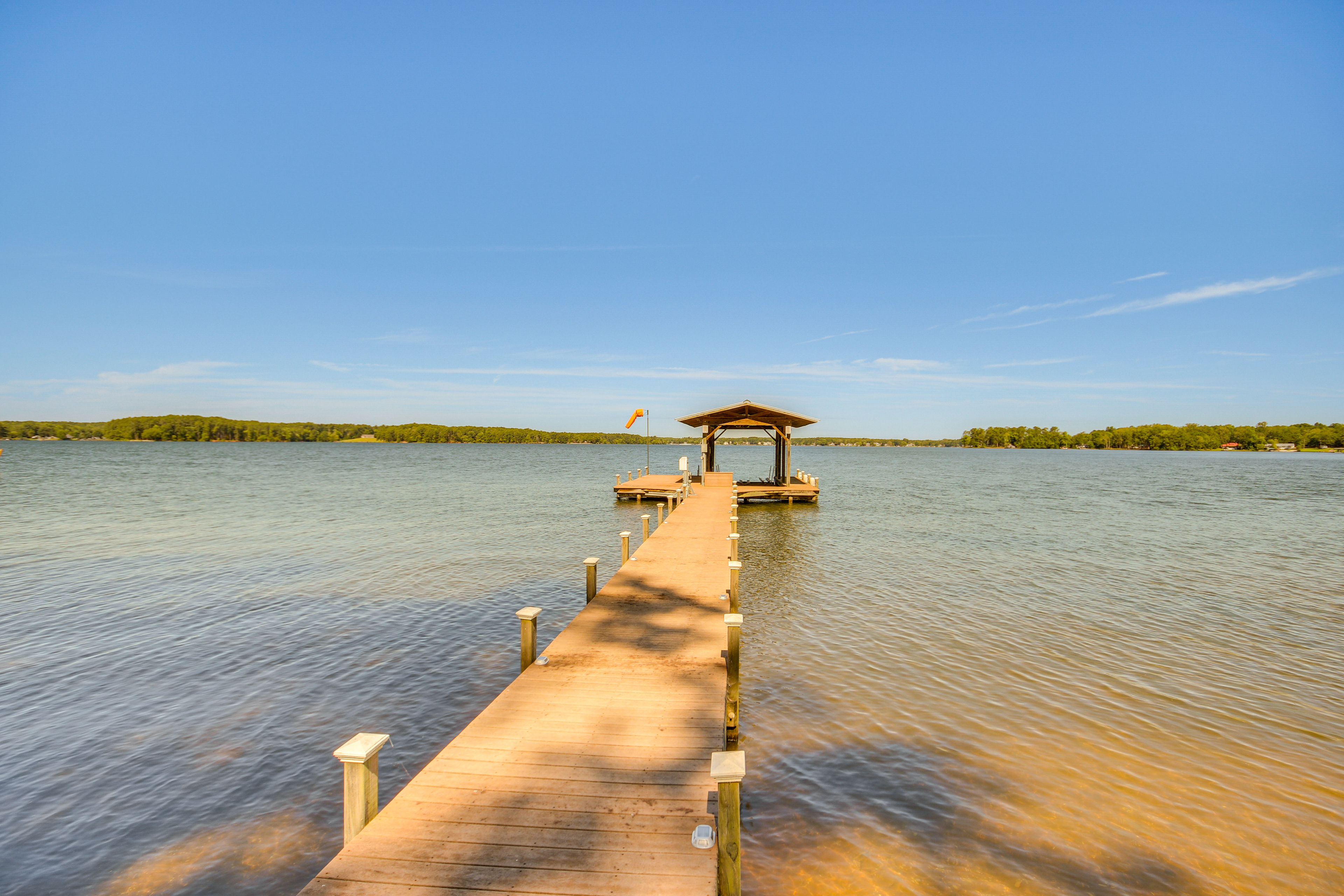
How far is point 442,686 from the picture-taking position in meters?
9.41

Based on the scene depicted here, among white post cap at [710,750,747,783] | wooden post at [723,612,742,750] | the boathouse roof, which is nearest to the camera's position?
white post cap at [710,750,747,783]

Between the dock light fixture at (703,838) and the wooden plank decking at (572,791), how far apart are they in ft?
0.19

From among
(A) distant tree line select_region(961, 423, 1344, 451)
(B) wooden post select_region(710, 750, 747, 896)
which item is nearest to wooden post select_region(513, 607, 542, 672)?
(B) wooden post select_region(710, 750, 747, 896)

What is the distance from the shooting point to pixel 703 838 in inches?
171

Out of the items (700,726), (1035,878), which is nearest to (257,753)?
(700,726)

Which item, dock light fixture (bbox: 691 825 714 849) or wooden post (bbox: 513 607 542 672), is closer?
dock light fixture (bbox: 691 825 714 849)

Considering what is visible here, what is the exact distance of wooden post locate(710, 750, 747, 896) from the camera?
402 cm

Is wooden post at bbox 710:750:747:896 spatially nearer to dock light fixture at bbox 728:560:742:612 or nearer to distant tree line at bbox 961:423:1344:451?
dock light fixture at bbox 728:560:742:612

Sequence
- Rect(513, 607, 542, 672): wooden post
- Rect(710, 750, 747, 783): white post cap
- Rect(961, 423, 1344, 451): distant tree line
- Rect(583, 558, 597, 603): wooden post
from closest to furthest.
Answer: Rect(710, 750, 747, 783): white post cap < Rect(513, 607, 542, 672): wooden post < Rect(583, 558, 597, 603): wooden post < Rect(961, 423, 1344, 451): distant tree line

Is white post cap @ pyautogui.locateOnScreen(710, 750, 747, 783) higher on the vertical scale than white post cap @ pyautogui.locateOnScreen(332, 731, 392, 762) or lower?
higher

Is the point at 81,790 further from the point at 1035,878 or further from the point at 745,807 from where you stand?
the point at 1035,878

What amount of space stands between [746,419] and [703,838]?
95.5ft

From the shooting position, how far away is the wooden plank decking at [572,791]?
13.0 feet

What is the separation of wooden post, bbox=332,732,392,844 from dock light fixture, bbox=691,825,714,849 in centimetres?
238
